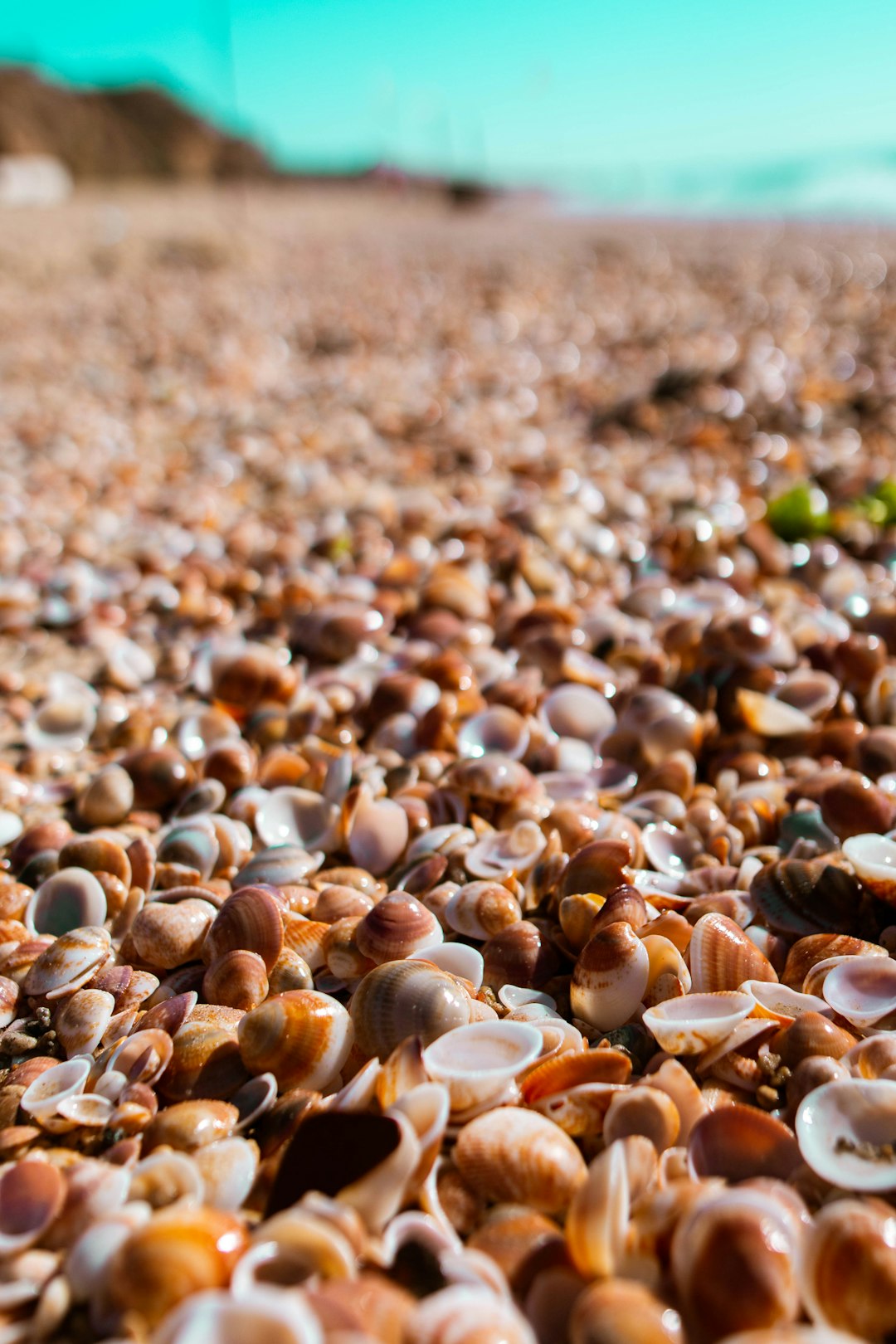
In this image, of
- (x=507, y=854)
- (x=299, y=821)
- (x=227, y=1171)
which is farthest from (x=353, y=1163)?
(x=299, y=821)

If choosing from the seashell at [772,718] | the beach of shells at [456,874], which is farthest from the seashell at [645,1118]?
the seashell at [772,718]

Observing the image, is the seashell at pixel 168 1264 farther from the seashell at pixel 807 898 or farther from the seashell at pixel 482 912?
the seashell at pixel 807 898

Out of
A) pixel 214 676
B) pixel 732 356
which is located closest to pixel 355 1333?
pixel 214 676

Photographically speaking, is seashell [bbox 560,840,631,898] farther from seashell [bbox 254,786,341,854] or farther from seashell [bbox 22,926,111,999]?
seashell [bbox 22,926,111,999]

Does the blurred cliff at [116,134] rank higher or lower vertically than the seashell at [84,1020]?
higher

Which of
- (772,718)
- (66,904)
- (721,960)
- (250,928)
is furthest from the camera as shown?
(772,718)

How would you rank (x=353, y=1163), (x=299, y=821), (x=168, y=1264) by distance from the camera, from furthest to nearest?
(x=299, y=821), (x=353, y=1163), (x=168, y=1264)

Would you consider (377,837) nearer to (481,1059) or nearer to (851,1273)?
(481,1059)
